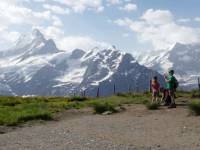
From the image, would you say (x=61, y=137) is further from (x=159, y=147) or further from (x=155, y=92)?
(x=155, y=92)

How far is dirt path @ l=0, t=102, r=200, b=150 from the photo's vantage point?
61.1ft

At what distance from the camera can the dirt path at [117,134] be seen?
61.1ft

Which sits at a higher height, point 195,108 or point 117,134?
point 195,108

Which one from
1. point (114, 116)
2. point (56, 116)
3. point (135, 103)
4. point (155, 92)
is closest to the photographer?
point (114, 116)

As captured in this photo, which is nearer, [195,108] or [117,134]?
[117,134]

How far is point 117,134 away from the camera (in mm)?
22016

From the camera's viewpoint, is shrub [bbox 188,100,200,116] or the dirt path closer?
the dirt path

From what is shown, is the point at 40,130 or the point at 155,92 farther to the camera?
the point at 155,92

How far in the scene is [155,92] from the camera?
3644 centimetres

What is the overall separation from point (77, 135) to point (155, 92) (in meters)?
15.3

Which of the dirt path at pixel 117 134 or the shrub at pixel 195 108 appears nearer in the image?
the dirt path at pixel 117 134

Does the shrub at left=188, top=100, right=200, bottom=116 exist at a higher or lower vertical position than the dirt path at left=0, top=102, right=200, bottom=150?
higher

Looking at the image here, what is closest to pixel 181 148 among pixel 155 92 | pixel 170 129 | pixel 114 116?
pixel 170 129

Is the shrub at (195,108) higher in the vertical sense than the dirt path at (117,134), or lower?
higher
